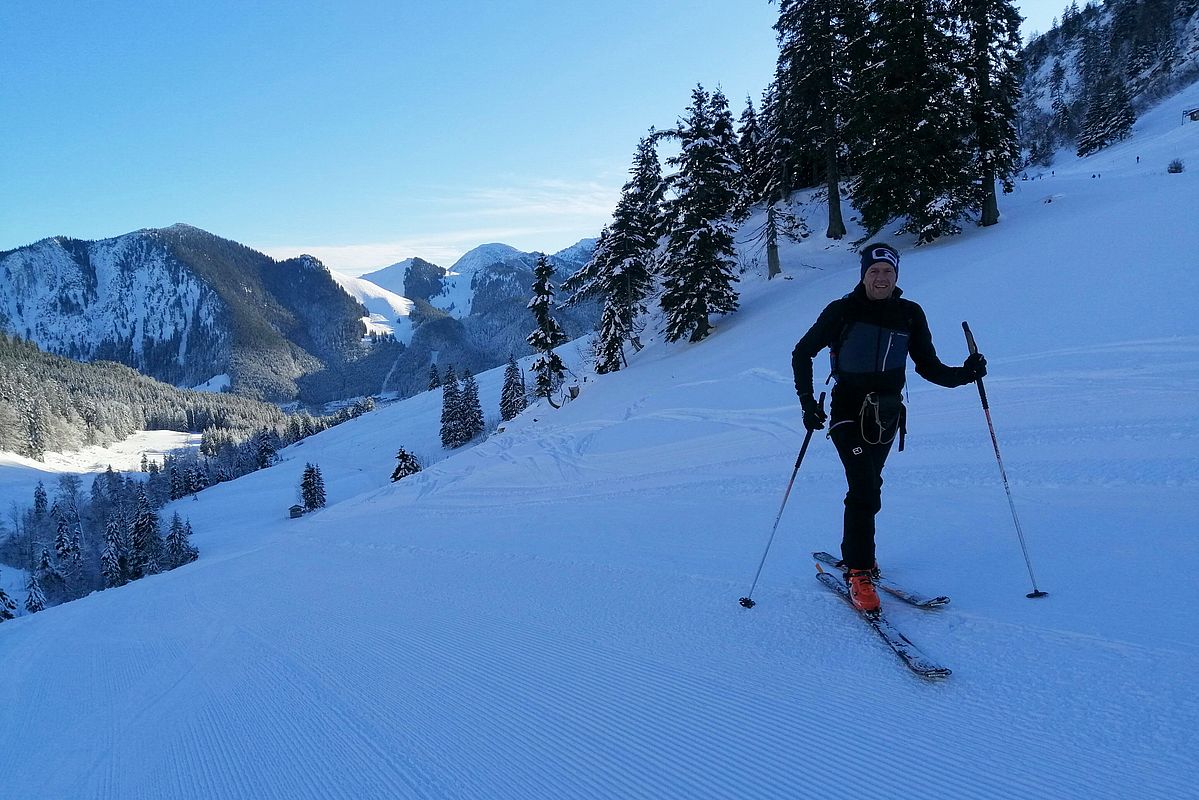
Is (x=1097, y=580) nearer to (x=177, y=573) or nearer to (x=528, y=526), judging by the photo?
(x=528, y=526)

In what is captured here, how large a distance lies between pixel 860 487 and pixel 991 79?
23795 mm

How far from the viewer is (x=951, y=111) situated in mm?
18688

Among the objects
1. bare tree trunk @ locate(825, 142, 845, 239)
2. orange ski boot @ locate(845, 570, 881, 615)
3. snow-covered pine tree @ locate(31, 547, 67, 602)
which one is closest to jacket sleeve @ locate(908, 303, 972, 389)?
orange ski boot @ locate(845, 570, 881, 615)

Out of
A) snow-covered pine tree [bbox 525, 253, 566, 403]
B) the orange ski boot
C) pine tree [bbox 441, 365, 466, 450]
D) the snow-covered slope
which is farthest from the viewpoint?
pine tree [bbox 441, 365, 466, 450]

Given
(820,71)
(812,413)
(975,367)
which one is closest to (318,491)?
(820,71)

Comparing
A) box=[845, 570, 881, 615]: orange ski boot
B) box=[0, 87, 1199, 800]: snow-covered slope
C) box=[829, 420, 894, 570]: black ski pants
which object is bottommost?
box=[0, 87, 1199, 800]: snow-covered slope

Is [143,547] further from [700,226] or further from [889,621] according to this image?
[889,621]

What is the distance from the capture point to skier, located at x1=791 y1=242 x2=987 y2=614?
355cm

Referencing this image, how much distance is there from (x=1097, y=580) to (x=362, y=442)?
282 ft

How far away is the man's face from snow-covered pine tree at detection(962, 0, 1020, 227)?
2085 cm

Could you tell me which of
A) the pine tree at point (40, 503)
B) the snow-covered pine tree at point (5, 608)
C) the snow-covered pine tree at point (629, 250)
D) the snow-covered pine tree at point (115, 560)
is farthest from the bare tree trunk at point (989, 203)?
the pine tree at point (40, 503)

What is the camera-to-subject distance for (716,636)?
369cm

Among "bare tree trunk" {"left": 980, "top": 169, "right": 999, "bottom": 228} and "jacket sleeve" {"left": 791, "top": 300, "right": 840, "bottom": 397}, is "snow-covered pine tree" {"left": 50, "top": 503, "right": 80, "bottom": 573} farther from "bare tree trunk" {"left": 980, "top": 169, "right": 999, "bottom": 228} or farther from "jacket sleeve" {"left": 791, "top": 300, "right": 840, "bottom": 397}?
"bare tree trunk" {"left": 980, "top": 169, "right": 999, "bottom": 228}

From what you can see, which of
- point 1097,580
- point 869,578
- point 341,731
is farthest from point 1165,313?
point 341,731
